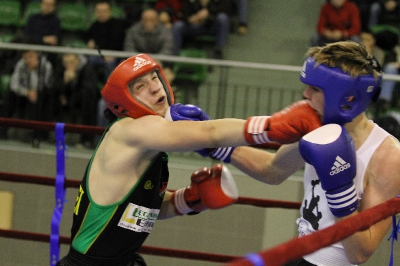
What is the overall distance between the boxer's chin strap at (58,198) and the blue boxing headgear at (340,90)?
1647 millimetres

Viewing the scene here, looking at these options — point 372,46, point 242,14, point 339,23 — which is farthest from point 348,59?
point 242,14

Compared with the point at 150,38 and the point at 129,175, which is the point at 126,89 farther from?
the point at 150,38

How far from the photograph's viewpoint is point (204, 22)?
21.3 feet

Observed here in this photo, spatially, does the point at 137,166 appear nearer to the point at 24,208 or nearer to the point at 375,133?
the point at 375,133

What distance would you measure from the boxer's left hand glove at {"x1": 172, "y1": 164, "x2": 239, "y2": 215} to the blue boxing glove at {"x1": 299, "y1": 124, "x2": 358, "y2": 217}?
0.45 metres

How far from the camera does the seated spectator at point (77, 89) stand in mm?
5230

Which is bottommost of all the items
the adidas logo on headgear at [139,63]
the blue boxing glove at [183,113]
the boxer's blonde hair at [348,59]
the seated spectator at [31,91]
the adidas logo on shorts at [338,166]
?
the seated spectator at [31,91]

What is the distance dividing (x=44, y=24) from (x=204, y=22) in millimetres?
1693

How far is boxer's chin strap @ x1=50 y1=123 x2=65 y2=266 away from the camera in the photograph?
326cm

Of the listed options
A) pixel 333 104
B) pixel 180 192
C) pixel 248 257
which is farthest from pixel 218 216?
pixel 248 257

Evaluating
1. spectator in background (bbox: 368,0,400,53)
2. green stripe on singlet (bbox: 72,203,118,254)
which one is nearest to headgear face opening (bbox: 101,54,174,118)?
green stripe on singlet (bbox: 72,203,118,254)

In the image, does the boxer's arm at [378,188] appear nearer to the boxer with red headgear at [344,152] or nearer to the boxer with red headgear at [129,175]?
the boxer with red headgear at [344,152]

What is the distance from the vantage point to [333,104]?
2055 millimetres

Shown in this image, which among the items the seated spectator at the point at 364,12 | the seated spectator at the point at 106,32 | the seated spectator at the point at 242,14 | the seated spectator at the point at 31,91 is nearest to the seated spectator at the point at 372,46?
the seated spectator at the point at 364,12
